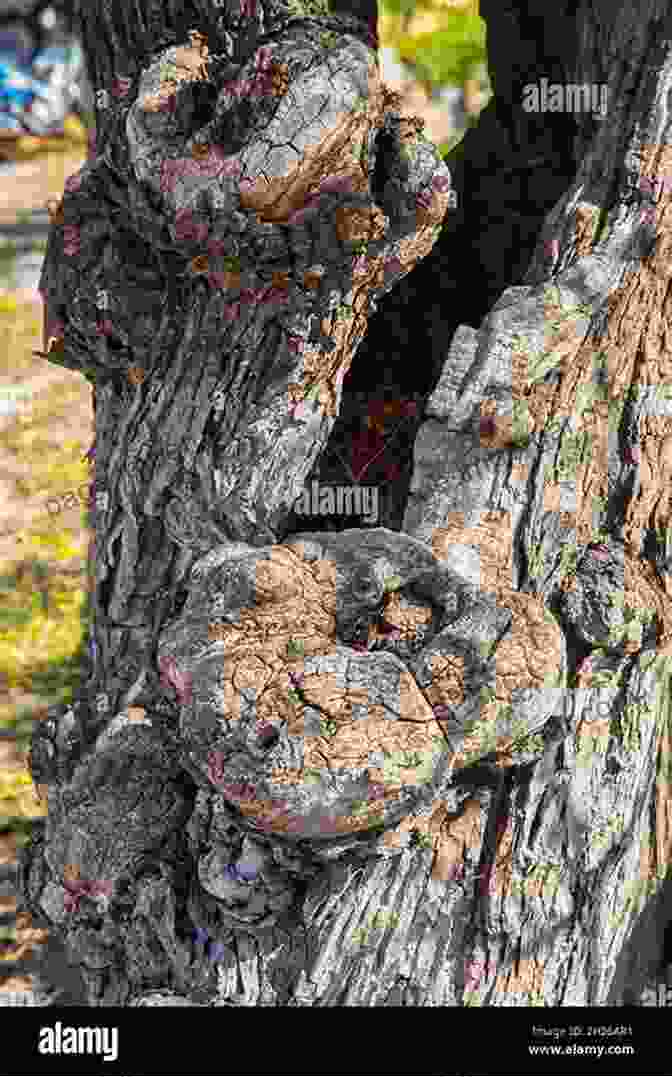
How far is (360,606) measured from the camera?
298cm

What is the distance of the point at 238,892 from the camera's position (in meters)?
3.02

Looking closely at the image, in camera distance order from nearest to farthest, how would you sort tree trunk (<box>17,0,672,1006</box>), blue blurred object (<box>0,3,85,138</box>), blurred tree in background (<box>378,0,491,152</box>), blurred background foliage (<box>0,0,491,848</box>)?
tree trunk (<box>17,0,672,1006</box>)
blurred background foliage (<box>0,0,491,848</box>)
blurred tree in background (<box>378,0,491,152</box>)
blue blurred object (<box>0,3,85,138</box>)

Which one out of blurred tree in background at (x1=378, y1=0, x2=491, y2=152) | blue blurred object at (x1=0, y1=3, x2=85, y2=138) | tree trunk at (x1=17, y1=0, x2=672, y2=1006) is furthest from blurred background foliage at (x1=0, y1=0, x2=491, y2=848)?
blue blurred object at (x1=0, y1=3, x2=85, y2=138)

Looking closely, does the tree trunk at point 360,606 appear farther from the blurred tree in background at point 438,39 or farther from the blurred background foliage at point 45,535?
the blurred tree in background at point 438,39

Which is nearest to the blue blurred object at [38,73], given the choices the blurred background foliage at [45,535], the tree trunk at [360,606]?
the blurred background foliage at [45,535]

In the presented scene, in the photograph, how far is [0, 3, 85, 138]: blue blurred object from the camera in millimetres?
19672

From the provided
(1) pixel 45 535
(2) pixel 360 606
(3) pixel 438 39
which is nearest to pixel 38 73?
(3) pixel 438 39

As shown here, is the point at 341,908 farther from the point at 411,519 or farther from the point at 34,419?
the point at 34,419

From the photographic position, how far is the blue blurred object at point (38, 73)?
774 inches

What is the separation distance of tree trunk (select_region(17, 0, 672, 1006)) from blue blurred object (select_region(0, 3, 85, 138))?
56.6ft

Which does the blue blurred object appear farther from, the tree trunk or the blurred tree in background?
the tree trunk

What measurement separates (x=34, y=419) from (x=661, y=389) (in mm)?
7563

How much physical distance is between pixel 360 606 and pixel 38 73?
64.3ft

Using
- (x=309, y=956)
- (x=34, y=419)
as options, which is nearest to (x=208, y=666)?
(x=309, y=956)
